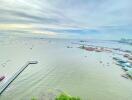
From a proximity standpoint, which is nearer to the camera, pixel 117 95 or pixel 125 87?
pixel 117 95

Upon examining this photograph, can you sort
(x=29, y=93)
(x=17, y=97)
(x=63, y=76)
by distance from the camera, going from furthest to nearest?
(x=63, y=76) → (x=29, y=93) → (x=17, y=97)

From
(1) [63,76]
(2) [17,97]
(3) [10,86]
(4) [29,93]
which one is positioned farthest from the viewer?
(1) [63,76]

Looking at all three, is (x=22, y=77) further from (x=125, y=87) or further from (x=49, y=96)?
(x=125, y=87)

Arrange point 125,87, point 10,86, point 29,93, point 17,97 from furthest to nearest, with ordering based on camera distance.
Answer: point 125,87 → point 10,86 → point 29,93 → point 17,97

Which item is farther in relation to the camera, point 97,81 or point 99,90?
point 97,81

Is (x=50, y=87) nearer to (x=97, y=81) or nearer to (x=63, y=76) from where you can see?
(x=63, y=76)

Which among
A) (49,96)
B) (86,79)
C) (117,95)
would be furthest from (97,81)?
(49,96)

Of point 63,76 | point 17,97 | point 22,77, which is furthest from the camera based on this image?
point 63,76

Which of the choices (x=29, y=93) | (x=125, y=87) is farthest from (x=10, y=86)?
(x=125, y=87)

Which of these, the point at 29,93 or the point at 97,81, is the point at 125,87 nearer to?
the point at 97,81
